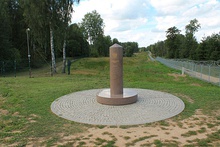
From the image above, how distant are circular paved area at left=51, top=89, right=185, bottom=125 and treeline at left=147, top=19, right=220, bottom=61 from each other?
109 ft

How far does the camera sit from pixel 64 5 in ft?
65.5

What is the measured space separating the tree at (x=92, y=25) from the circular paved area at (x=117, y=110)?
48.7 meters

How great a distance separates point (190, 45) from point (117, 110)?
51.4 metres

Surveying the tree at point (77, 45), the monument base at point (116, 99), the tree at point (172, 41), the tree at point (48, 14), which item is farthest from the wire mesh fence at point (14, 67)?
the tree at point (172, 41)

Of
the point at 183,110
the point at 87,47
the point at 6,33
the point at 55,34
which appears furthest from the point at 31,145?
the point at 87,47

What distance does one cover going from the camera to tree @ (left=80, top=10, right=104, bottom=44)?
178 ft

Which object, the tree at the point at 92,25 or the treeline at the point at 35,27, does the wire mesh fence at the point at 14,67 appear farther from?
the tree at the point at 92,25

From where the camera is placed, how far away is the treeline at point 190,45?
37594 mm

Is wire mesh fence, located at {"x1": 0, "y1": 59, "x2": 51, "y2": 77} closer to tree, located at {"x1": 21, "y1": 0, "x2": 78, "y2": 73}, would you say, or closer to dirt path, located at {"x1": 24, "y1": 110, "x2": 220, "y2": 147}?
tree, located at {"x1": 21, "y1": 0, "x2": 78, "y2": 73}

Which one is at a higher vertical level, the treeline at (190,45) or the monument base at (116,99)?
the treeline at (190,45)

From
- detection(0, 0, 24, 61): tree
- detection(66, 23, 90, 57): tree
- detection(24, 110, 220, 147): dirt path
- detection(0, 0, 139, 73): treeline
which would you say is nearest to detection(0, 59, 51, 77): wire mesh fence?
detection(0, 0, 139, 73): treeline

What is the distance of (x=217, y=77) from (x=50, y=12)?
53.4 feet

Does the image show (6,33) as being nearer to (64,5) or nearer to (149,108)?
(64,5)

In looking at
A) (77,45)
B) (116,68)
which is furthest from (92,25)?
(116,68)
